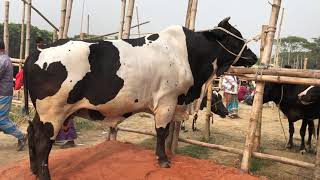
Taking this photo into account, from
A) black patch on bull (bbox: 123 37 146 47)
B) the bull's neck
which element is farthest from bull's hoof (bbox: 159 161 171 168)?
black patch on bull (bbox: 123 37 146 47)

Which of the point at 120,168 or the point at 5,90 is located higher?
the point at 5,90

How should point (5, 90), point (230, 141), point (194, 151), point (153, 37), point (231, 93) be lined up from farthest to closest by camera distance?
point (231, 93)
point (230, 141)
point (194, 151)
point (5, 90)
point (153, 37)

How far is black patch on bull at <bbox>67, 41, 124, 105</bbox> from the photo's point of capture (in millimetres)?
4353

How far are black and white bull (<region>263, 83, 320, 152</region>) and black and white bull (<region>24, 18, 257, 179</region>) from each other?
346 centimetres

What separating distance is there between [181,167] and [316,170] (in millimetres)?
1643

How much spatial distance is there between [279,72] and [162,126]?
5.74 feet

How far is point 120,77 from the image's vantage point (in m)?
4.49

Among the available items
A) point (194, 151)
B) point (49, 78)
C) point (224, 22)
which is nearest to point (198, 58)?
point (224, 22)

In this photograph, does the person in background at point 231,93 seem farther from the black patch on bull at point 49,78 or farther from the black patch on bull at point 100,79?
the black patch on bull at point 49,78

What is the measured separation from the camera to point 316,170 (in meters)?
4.79

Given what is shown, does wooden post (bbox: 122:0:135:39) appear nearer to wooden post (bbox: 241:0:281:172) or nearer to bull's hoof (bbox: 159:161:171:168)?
wooden post (bbox: 241:0:281:172)

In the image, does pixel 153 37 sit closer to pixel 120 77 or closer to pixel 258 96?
pixel 120 77

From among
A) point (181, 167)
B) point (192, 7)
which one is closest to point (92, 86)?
point (181, 167)

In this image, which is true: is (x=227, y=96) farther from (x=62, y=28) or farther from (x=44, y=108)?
(x=44, y=108)
